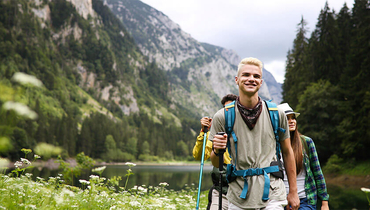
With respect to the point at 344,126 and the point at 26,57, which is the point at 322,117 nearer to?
the point at 344,126

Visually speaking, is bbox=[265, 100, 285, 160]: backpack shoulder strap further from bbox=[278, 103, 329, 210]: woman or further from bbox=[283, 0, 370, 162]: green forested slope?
bbox=[283, 0, 370, 162]: green forested slope

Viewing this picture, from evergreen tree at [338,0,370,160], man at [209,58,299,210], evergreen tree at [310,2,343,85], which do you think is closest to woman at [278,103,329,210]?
man at [209,58,299,210]

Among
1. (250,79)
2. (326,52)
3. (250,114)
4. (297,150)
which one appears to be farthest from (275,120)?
(326,52)

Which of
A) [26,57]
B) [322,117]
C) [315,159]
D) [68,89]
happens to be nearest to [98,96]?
[68,89]

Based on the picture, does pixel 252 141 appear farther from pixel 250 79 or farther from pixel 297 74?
pixel 297 74

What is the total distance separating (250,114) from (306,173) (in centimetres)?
187

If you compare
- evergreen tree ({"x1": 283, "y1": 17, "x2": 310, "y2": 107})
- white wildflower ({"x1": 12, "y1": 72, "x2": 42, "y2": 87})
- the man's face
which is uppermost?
evergreen tree ({"x1": 283, "y1": 17, "x2": 310, "y2": 107})

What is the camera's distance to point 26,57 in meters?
167

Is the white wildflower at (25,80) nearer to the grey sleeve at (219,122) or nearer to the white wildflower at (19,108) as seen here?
the white wildflower at (19,108)

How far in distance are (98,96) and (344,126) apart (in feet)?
603

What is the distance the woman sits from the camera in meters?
4.31

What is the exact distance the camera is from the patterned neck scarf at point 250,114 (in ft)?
10.6

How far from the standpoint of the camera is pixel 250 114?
10.8 ft

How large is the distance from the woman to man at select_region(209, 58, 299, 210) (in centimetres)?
97
